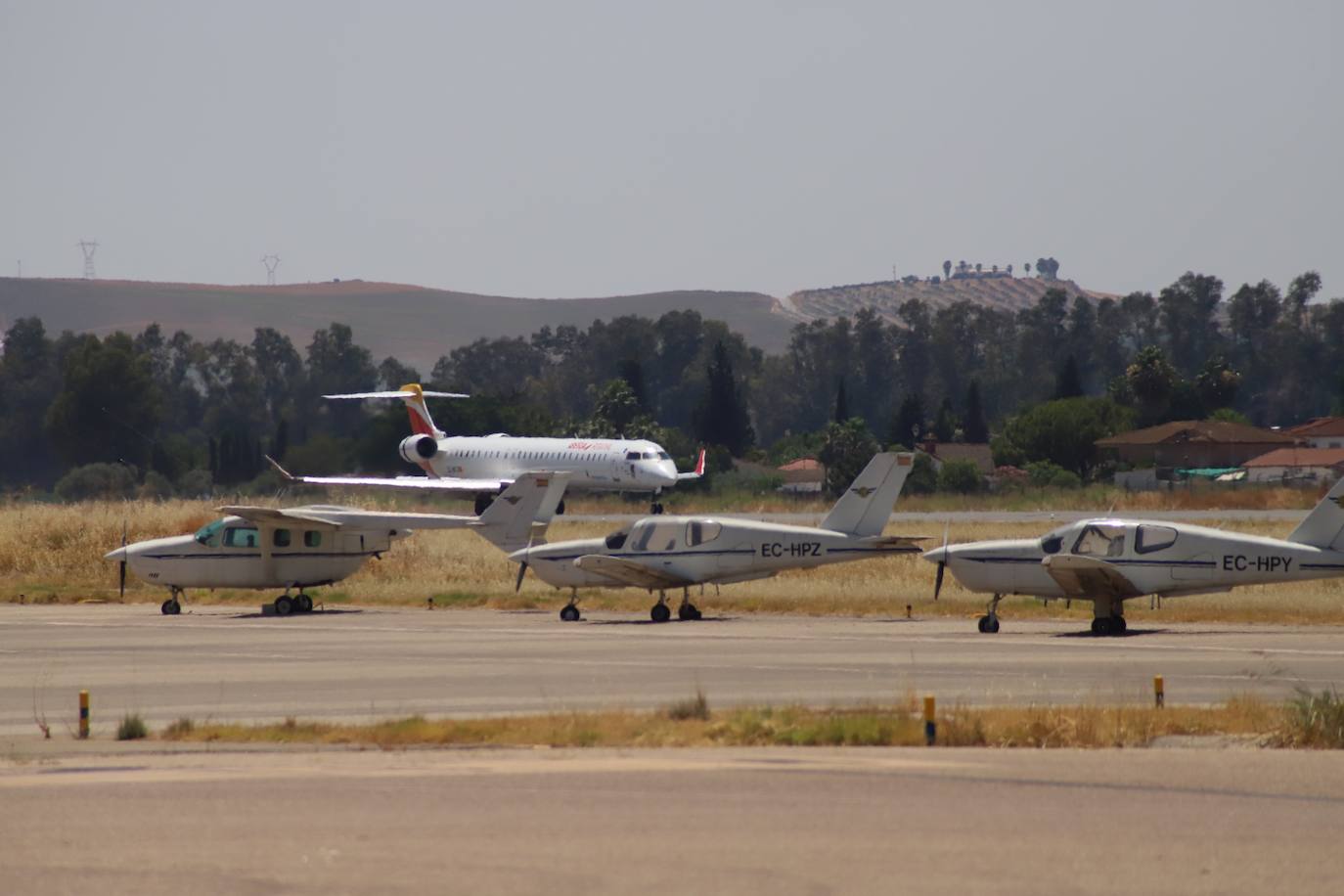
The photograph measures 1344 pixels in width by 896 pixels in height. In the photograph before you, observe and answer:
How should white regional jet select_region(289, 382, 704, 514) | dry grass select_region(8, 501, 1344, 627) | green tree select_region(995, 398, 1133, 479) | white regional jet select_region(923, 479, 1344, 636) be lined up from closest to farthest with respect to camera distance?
white regional jet select_region(923, 479, 1344, 636) < dry grass select_region(8, 501, 1344, 627) < white regional jet select_region(289, 382, 704, 514) < green tree select_region(995, 398, 1133, 479)

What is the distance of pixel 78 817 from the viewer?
11.1 meters

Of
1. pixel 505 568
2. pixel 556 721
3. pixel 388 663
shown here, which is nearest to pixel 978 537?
pixel 505 568

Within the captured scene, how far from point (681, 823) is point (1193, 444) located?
298 ft

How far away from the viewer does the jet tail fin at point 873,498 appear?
30234 mm

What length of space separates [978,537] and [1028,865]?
40.3 metres

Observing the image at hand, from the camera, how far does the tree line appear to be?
325ft

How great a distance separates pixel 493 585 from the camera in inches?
1528

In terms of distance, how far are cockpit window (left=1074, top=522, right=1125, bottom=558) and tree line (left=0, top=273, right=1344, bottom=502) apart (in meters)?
51.6

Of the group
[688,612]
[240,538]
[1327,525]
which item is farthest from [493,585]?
[1327,525]

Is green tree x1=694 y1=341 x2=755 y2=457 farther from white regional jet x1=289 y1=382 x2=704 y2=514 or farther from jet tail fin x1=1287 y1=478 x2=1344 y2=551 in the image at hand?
jet tail fin x1=1287 y1=478 x2=1344 y2=551

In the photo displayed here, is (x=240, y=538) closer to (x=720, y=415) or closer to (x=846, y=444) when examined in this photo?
(x=846, y=444)

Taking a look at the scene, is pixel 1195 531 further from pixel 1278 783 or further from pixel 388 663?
pixel 1278 783

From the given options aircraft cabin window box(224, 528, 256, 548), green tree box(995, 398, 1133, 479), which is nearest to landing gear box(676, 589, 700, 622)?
aircraft cabin window box(224, 528, 256, 548)

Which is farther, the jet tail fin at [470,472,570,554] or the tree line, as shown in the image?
the tree line
